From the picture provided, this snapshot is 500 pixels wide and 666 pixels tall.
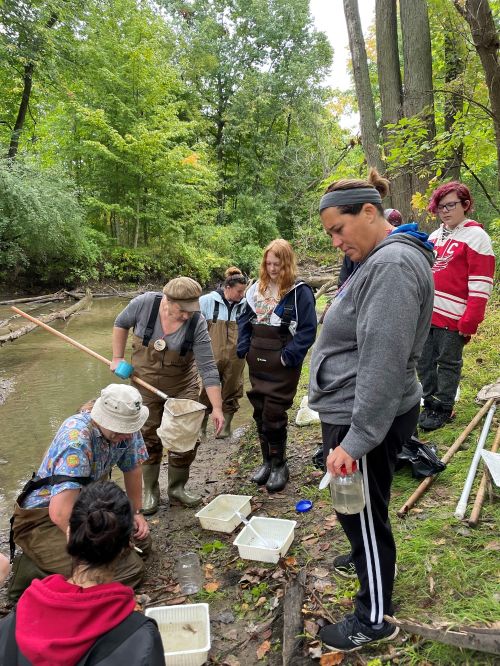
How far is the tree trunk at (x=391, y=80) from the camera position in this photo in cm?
748

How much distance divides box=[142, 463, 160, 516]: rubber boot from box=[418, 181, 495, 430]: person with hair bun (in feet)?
8.59

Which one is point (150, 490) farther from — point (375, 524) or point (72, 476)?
point (375, 524)

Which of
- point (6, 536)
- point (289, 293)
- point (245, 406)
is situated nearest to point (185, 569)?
point (6, 536)

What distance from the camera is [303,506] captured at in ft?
12.5

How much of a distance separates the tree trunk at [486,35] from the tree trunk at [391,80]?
3314 millimetres

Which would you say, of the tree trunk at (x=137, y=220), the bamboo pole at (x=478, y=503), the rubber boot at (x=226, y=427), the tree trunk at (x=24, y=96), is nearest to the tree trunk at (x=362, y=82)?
the rubber boot at (x=226, y=427)

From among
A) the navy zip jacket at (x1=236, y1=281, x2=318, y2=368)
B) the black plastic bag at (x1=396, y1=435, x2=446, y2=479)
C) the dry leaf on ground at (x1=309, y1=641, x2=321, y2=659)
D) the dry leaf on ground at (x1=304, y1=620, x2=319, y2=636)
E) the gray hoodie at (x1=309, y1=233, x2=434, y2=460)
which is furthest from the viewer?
the navy zip jacket at (x1=236, y1=281, x2=318, y2=368)

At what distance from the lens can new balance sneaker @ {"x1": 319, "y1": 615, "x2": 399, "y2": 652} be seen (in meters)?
2.16

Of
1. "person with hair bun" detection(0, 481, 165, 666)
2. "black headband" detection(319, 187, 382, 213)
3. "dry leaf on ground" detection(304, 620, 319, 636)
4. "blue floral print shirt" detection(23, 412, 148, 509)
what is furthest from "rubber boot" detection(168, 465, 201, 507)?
"black headband" detection(319, 187, 382, 213)

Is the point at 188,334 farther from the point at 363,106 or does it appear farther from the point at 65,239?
the point at 65,239

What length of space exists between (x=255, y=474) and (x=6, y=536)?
2215 millimetres

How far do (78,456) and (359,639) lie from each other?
68.2 inches

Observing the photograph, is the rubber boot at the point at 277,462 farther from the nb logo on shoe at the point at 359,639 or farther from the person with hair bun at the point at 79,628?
the person with hair bun at the point at 79,628

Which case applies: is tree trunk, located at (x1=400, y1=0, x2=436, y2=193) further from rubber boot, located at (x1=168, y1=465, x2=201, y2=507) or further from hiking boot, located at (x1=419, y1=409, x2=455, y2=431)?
rubber boot, located at (x1=168, y1=465, x2=201, y2=507)
